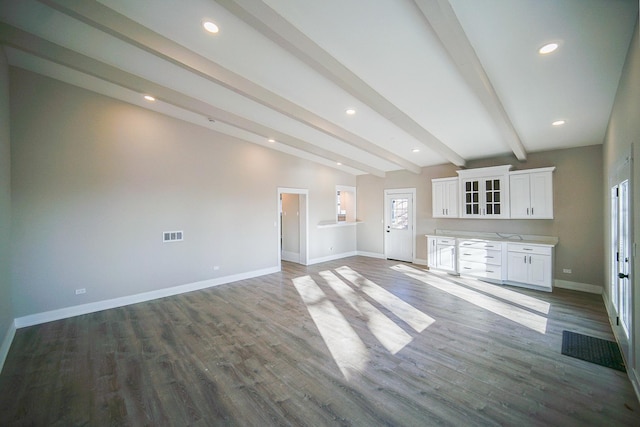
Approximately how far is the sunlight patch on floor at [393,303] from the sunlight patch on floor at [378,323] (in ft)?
0.74

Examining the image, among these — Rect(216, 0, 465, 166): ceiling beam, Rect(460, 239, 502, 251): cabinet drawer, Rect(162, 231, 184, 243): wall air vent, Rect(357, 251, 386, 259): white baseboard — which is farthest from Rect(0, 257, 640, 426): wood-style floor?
Rect(357, 251, 386, 259): white baseboard

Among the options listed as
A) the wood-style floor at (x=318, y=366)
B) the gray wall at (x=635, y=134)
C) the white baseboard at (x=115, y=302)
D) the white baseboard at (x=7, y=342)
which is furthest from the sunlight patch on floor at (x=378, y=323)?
the white baseboard at (x=7, y=342)

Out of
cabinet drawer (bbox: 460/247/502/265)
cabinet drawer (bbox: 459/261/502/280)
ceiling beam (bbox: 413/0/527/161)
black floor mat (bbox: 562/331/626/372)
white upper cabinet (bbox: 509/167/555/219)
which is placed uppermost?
ceiling beam (bbox: 413/0/527/161)

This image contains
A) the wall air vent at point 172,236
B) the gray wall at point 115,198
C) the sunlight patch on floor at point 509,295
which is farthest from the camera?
the wall air vent at point 172,236

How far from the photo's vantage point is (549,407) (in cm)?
200

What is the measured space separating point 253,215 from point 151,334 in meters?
3.19

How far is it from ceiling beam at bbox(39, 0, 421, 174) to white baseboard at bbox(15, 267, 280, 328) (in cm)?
374

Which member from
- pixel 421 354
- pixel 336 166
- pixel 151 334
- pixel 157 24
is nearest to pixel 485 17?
pixel 157 24

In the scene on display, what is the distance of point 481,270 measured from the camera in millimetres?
5512

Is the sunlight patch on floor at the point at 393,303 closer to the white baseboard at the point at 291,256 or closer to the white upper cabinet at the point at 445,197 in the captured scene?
the white baseboard at the point at 291,256

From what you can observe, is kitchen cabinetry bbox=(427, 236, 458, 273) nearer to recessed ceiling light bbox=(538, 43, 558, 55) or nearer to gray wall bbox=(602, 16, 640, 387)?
gray wall bbox=(602, 16, 640, 387)

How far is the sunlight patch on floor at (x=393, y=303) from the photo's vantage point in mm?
3506

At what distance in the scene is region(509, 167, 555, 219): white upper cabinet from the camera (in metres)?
4.95

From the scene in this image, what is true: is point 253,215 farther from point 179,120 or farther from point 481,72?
point 481,72
